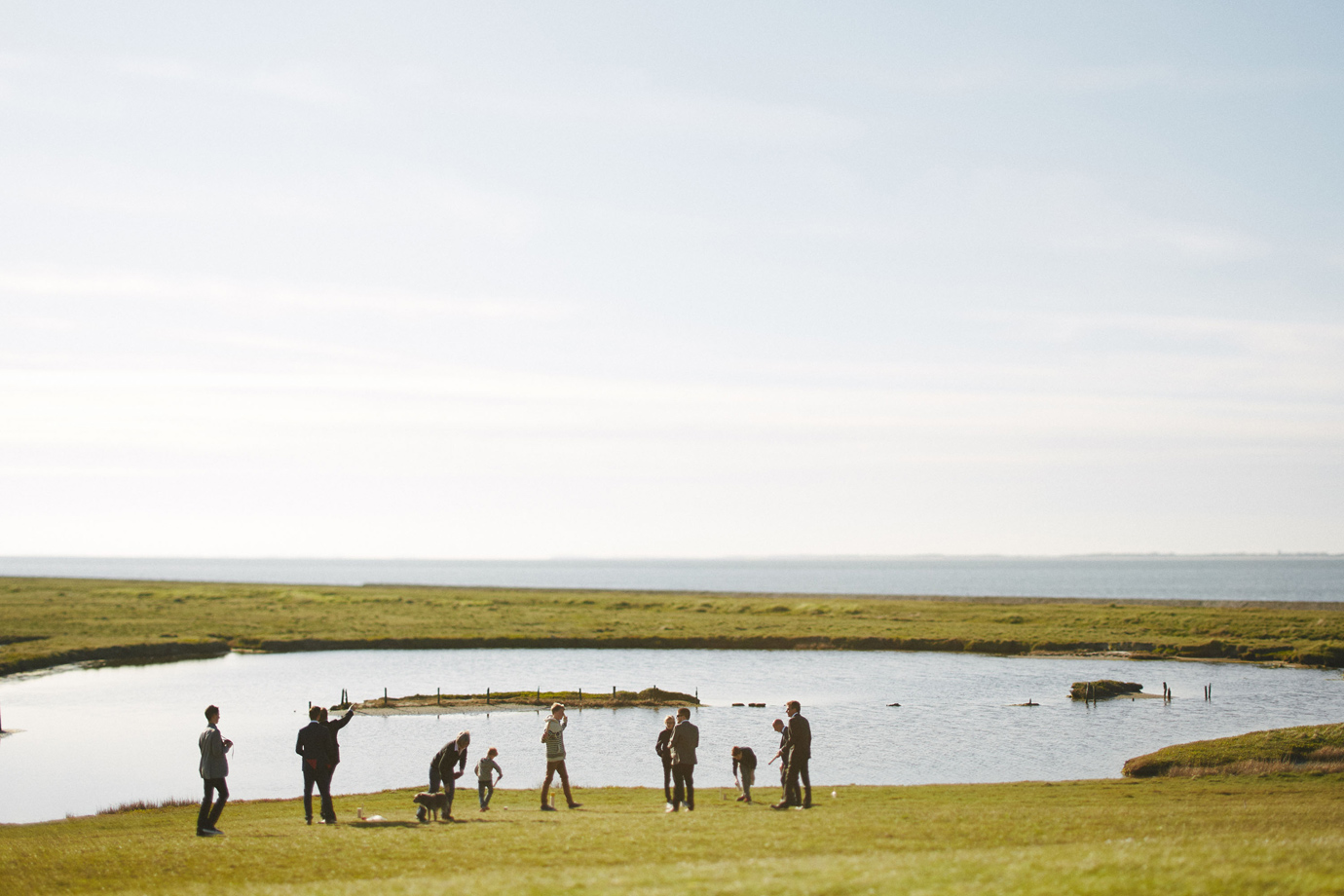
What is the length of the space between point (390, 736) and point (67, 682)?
123 ft

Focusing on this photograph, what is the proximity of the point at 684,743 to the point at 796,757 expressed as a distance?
309 cm

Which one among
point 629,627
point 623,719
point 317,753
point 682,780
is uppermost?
point 317,753

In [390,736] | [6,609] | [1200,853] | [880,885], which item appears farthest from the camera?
[6,609]

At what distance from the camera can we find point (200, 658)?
96.0 meters

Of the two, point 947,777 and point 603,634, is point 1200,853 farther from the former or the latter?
point 603,634

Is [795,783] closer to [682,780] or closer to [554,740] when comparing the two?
[682,780]

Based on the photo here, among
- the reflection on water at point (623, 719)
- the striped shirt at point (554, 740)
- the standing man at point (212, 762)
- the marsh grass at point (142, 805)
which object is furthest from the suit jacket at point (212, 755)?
the marsh grass at point (142, 805)

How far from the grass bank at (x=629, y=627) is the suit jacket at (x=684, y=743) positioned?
76.5 m

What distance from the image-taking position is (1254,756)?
42750 mm

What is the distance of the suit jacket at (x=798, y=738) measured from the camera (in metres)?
27.3

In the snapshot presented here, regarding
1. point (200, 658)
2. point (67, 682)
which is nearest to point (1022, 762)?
point (67, 682)

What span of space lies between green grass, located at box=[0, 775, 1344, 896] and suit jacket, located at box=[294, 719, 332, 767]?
1.75 metres

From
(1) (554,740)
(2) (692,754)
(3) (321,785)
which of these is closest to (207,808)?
(3) (321,785)

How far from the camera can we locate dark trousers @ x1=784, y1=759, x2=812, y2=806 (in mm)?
27656
